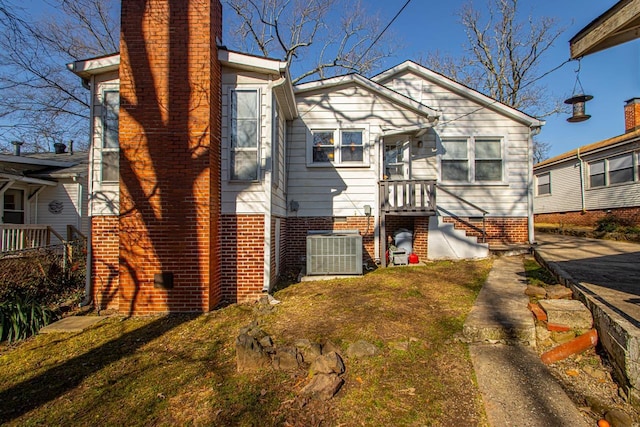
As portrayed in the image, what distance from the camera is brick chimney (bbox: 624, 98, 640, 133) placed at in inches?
586

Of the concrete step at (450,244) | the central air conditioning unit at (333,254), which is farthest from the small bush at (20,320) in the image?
the concrete step at (450,244)

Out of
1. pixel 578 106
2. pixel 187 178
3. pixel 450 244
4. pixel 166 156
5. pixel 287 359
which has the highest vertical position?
pixel 578 106

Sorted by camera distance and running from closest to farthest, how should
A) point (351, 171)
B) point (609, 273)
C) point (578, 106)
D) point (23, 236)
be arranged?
point (609, 273) → point (578, 106) → point (351, 171) → point (23, 236)

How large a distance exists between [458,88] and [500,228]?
4.66m

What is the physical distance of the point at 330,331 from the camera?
4449 mm

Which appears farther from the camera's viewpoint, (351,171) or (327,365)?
(351,171)

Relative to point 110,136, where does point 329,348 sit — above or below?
below

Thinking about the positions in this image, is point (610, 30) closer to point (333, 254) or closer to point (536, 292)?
point (536, 292)

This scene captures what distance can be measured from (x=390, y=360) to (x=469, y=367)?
83 centimetres

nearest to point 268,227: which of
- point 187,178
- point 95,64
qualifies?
point 187,178

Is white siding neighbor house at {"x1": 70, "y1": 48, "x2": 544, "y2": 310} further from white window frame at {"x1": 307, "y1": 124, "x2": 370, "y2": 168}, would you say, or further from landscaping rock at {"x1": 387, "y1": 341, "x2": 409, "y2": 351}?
landscaping rock at {"x1": 387, "y1": 341, "x2": 409, "y2": 351}

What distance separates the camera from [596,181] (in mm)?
15188

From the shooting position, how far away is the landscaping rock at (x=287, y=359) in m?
3.59

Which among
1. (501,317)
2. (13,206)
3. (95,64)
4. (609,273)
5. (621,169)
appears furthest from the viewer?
(621,169)
